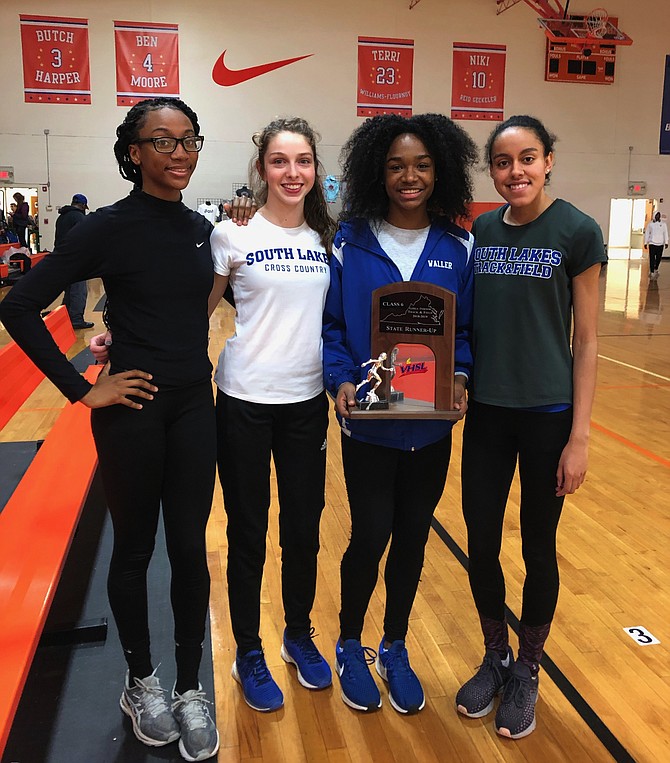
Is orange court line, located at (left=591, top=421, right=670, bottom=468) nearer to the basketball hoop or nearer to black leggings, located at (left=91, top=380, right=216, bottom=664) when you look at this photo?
black leggings, located at (left=91, top=380, right=216, bottom=664)

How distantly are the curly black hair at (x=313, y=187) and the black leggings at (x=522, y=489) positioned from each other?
66cm

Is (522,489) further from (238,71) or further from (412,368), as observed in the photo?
(238,71)

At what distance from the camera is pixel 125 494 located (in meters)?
1.80

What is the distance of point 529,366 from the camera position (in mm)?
1880

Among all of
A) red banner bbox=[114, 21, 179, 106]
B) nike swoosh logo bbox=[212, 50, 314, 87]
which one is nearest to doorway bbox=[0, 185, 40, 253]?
red banner bbox=[114, 21, 179, 106]

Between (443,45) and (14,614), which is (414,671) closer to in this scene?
(14,614)

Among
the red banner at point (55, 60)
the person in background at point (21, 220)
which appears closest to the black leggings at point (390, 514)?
the person in background at point (21, 220)

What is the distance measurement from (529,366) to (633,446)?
317 cm

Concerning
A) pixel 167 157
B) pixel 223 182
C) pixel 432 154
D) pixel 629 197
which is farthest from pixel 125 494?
pixel 629 197

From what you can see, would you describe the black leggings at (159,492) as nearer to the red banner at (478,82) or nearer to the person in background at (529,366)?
the person in background at (529,366)

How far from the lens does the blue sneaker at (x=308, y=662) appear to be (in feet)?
7.27

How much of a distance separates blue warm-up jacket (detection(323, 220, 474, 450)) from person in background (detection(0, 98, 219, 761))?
0.35m

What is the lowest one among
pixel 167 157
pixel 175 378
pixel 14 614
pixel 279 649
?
pixel 279 649

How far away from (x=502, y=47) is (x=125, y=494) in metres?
18.3
